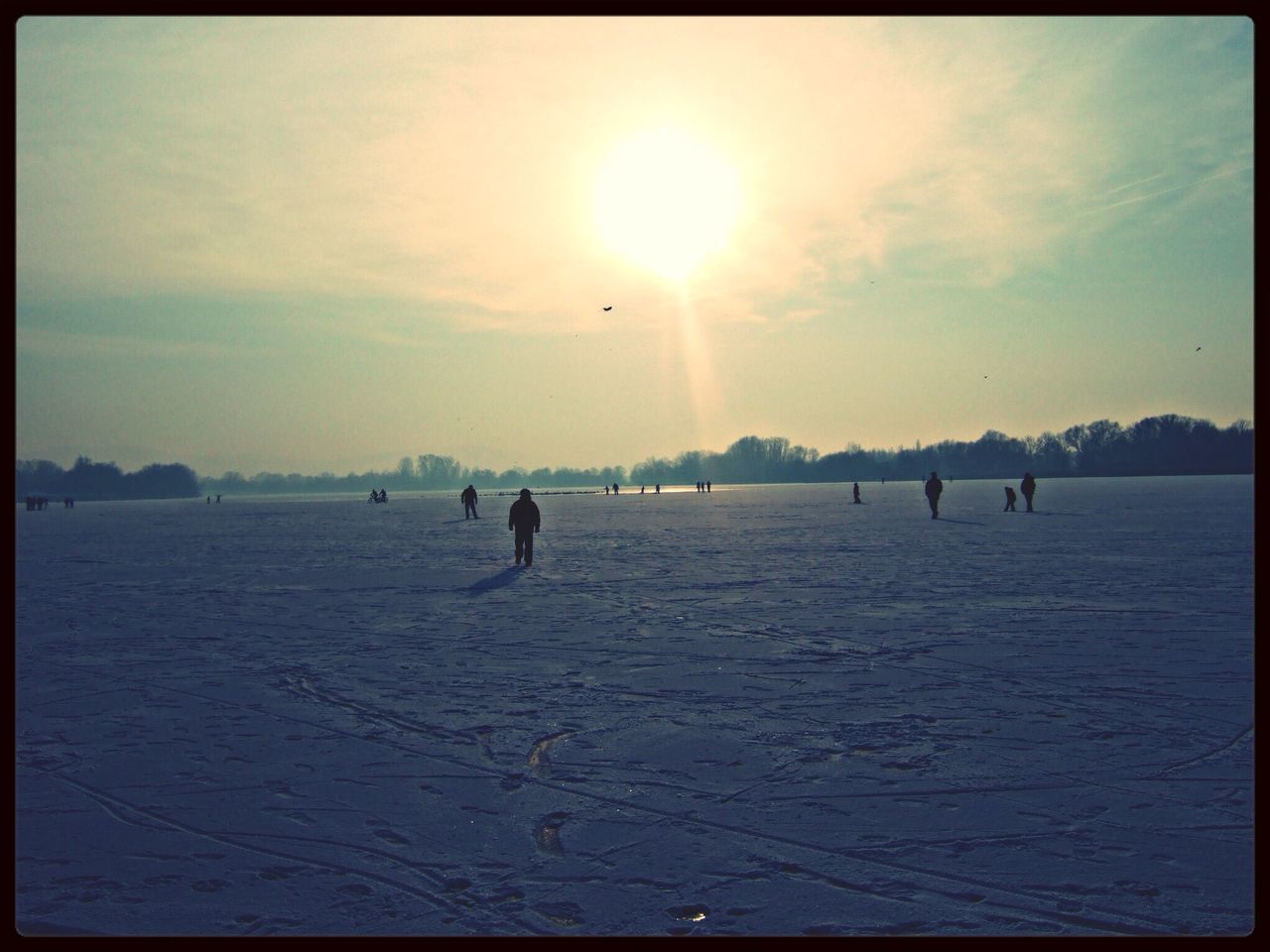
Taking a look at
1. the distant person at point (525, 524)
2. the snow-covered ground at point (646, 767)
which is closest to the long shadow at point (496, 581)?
the distant person at point (525, 524)

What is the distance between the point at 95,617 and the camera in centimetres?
1248

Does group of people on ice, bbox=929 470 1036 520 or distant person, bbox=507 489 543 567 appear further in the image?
group of people on ice, bbox=929 470 1036 520

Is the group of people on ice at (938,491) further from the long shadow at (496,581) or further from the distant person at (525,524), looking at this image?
the long shadow at (496,581)

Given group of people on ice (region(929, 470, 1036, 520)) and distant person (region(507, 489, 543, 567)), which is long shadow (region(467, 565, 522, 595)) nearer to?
distant person (region(507, 489, 543, 567))

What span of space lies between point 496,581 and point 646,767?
1103 centimetres

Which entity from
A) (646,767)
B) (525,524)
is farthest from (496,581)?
(646,767)

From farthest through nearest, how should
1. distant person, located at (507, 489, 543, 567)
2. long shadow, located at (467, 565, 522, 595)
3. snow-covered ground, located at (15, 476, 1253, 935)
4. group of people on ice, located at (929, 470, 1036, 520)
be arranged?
group of people on ice, located at (929, 470, 1036, 520), distant person, located at (507, 489, 543, 567), long shadow, located at (467, 565, 522, 595), snow-covered ground, located at (15, 476, 1253, 935)

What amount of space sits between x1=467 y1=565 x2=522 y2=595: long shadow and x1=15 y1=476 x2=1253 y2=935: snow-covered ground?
6.72ft

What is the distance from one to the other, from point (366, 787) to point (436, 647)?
449 cm

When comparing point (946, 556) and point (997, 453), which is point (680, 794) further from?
point (997, 453)

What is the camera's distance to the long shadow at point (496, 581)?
1509 cm

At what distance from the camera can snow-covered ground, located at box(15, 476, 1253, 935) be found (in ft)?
12.5

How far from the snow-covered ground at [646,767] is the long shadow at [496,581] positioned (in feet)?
6.72

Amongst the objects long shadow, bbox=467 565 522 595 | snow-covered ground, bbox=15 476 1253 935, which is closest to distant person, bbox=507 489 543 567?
long shadow, bbox=467 565 522 595
